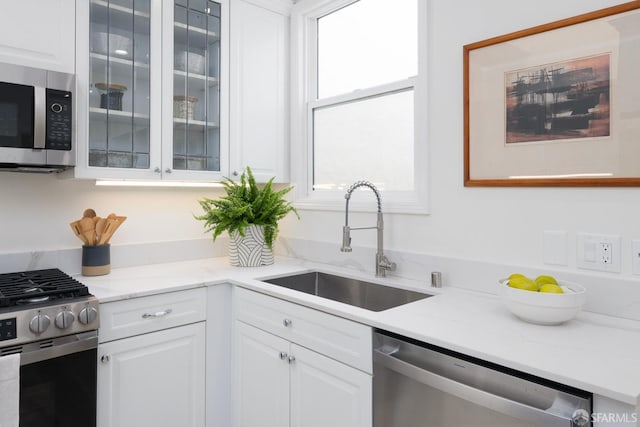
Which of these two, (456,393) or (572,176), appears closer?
(456,393)

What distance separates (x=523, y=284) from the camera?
4.48ft

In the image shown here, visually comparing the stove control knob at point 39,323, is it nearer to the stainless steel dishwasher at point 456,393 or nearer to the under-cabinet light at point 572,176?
the stainless steel dishwasher at point 456,393

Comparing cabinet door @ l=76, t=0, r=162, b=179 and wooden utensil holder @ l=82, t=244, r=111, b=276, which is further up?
cabinet door @ l=76, t=0, r=162, b=179

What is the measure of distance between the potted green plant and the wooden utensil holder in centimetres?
49

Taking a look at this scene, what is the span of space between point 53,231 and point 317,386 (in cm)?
154

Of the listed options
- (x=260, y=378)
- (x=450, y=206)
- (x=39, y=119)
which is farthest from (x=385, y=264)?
(x=39, y=119)

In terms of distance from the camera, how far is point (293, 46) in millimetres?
2680

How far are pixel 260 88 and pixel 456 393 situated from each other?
1993mm

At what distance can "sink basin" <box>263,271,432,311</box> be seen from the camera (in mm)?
1923

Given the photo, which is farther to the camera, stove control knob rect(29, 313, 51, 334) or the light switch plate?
stove control knob rect(29, 313, 51, 334)

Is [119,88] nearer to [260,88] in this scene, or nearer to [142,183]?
[142,183]

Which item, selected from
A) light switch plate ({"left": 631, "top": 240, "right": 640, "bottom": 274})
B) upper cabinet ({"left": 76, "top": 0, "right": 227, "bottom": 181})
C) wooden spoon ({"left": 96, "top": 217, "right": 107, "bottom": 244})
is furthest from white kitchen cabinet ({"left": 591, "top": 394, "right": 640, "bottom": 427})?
wooden spoon ({"left": 96, "top": 217, "right": 107, "bottom": 244})

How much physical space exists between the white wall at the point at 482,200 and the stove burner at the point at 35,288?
4.58 ft

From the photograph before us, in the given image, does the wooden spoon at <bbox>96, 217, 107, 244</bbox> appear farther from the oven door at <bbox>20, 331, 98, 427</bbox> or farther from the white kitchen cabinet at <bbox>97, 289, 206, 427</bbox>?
the oven door at <bbox>20, 331, 98, 427</bbox>
